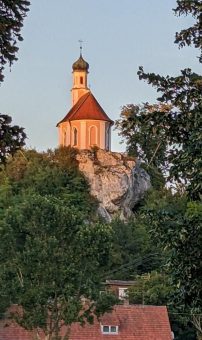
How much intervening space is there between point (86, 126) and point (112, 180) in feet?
Result: 35.2

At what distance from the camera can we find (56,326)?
36.2 metres

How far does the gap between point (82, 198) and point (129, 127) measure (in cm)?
5310

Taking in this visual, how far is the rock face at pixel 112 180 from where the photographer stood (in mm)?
68250

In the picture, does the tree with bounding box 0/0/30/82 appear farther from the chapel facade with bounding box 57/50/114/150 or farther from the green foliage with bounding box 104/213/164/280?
the chapel facade with bounding box 57/50/114/150

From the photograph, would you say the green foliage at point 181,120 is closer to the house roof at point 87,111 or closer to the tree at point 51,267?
the tree at point 51,267

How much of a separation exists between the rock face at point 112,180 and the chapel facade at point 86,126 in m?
6.44

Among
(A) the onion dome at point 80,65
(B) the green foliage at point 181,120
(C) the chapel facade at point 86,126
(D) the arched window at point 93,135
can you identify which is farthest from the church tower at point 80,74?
(B) the green foliage at point 181,120

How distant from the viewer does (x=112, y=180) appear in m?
69.1

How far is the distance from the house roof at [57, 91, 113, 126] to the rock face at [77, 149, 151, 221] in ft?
29.4

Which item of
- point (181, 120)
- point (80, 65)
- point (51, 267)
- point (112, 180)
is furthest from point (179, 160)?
point (80, 65)

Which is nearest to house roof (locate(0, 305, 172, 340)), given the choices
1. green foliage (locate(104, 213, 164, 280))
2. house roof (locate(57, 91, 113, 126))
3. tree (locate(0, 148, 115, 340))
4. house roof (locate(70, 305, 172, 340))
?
house roof (locate(70, 305, 172, 340))

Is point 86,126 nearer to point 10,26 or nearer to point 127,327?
point 127,327

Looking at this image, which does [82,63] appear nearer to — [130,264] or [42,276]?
[130,264]

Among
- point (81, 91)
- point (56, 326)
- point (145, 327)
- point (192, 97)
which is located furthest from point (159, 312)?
point (81, 91)
